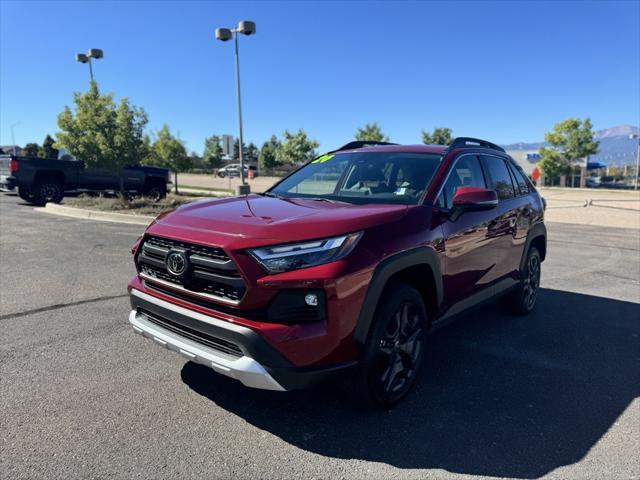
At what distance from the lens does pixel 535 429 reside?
3029 millimetres

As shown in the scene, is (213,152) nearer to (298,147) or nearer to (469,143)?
(298,147)

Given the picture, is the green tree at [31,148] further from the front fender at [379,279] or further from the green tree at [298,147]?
the front fender at [379,279]

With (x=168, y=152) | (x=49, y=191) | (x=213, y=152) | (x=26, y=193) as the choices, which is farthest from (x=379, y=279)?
(x=213, y=152)

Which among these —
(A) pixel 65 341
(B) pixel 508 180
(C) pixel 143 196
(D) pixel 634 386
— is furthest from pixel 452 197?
(C) pixel 143 196

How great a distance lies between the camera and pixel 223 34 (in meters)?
17.6

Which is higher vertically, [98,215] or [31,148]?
[31,148]

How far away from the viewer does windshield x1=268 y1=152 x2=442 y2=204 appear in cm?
367

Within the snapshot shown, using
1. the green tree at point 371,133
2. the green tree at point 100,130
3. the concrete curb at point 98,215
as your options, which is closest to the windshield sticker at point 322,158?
the concrete curb at point 98,215

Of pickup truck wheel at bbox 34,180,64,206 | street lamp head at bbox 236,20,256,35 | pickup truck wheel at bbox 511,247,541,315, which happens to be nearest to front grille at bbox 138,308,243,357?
pickup truck wheel at bbox 511,247,541,315

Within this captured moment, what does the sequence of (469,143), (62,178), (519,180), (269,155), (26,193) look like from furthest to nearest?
(269,155), (26,193), (62,178), (519,180), (469,143)

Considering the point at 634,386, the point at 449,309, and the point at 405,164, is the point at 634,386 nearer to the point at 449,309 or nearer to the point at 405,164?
the point at 449,309

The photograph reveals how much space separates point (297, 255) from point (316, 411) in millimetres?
1204

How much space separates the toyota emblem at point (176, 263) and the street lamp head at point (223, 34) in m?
16.8

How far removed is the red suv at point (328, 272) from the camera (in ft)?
8.44
